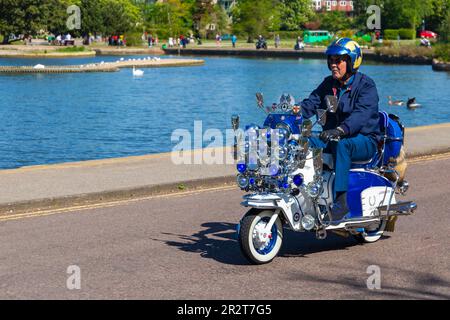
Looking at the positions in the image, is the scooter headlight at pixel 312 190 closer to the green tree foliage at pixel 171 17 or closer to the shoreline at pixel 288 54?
the shoreline at pixel 288 54

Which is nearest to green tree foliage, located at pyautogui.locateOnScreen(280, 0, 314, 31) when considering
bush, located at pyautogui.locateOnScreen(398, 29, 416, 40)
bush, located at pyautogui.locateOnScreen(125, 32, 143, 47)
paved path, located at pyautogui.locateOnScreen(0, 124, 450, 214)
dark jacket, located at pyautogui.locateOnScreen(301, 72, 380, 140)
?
bush, located at pyautogui.locateOnScreen(398, 29, 416, 40)

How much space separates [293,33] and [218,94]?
293 ft

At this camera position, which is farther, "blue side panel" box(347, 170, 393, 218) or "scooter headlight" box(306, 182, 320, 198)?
"blue side panel" box(347, 170, 393, 218)

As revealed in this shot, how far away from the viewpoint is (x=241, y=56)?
10669cm

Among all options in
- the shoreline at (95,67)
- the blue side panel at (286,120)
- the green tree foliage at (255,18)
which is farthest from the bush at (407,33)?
the blue side panel at (286,120)

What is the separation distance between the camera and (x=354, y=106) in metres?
9.91

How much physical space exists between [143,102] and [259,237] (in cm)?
4330

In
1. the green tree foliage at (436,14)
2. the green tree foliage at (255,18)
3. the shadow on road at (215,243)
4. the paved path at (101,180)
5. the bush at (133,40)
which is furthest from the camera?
the green tree foliage at (255,18)

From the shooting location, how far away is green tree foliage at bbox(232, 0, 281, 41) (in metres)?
132

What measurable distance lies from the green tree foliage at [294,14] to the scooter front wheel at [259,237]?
464 feet

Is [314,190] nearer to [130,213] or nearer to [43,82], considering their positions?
[130,213]

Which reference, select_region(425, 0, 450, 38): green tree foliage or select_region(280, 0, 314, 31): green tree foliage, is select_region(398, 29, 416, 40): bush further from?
select_region(280, 0, 314, 31): green tree foliage

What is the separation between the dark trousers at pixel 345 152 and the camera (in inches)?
376

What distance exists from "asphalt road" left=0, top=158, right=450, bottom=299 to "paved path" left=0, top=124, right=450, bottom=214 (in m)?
0.47
